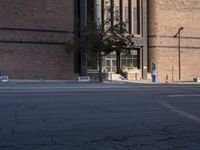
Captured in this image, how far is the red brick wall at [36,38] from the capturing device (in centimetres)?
3988

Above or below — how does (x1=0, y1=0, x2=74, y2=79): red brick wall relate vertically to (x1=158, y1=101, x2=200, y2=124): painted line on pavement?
above

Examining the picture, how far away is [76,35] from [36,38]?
414 centimetres

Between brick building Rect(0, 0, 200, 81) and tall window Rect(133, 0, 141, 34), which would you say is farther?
tall window Rect(133, 0, 141, 34)

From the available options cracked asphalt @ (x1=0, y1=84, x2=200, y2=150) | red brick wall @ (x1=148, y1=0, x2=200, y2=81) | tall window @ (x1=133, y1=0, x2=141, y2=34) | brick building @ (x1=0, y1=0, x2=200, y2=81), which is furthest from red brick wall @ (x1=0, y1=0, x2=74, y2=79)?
cracked asphalt @ (x1=0, y1=84, x2=200, y2=150)

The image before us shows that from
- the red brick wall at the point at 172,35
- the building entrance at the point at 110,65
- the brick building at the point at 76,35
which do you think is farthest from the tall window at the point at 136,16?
the building entrance at the point at 110,65

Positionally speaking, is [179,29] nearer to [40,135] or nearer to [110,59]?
[110,59]

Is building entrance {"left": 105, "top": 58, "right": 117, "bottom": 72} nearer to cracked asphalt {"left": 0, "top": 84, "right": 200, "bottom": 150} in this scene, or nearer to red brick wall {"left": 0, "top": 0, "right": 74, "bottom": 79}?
red brick wall {"left": 0, "top": 0, "right": 74, "bottom": 79}

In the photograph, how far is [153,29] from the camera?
48.4 m

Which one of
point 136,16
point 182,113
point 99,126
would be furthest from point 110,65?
point 99,126

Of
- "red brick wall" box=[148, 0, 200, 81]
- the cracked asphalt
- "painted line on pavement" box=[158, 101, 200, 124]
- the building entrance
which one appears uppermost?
"red brick wall" box=[148, 0, 200, 81]

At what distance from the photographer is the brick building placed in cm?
4019

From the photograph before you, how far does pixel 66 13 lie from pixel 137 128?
33.3m

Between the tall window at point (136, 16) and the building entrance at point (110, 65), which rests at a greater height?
the tall window at point (136, 16)

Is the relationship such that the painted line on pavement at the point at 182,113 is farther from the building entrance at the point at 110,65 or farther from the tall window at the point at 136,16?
the tall window at the point at 136,16
